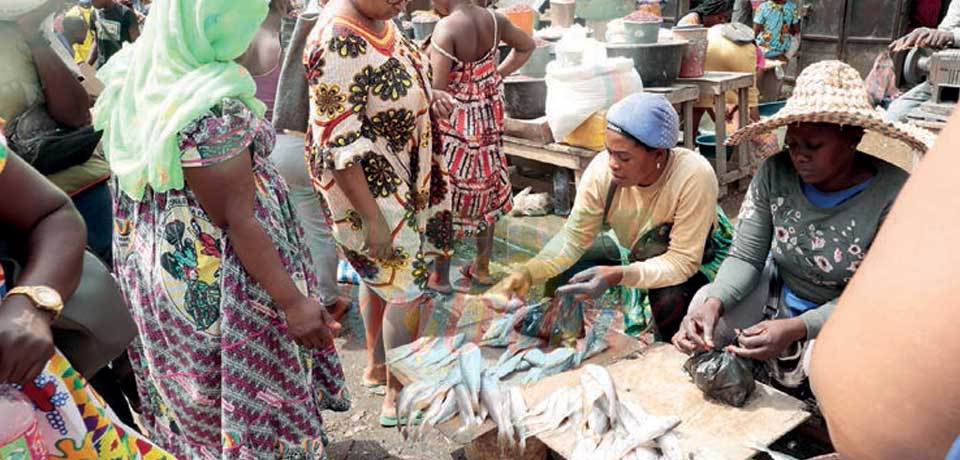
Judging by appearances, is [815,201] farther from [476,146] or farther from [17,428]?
[17,428]

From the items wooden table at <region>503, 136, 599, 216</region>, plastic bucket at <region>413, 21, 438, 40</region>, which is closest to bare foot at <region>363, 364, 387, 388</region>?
wooden table at <region>503, 136, 599, 216</region>

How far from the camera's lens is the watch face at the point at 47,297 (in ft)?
4.06

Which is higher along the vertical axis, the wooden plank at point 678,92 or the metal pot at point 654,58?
the metal pot at point 654,58

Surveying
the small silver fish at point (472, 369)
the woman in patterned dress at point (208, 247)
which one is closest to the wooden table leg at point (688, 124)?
the small silver fish at point (472, 369)

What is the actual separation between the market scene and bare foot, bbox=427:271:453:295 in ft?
→ 0.59

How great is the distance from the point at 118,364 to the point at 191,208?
1160 mm

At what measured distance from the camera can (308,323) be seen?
2092mm

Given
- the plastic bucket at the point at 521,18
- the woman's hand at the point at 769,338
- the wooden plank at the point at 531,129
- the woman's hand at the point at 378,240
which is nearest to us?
the woman's hand at the point at 769,338

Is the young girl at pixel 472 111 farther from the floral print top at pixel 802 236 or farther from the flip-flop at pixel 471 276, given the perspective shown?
the floral print top at pixel 802 236

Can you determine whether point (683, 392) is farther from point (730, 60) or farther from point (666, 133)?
point (730, 60)

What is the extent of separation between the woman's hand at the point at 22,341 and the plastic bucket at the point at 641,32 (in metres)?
4.82

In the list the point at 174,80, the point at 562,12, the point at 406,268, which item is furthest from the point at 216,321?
the point at 562,12

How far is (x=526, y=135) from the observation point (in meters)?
5.41

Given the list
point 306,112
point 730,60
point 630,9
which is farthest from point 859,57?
point 306,112
